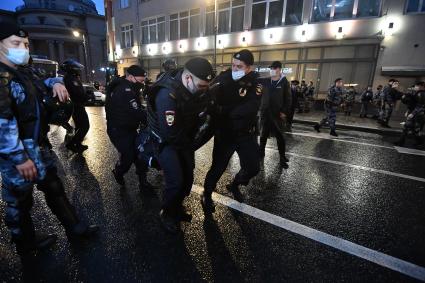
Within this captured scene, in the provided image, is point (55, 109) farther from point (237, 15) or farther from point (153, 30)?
point (153, 30)

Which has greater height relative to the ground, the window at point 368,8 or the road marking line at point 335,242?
the window at point 368,8

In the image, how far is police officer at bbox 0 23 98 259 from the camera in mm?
1947

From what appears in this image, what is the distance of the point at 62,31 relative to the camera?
172 feet

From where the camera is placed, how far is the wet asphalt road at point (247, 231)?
2.22 meters

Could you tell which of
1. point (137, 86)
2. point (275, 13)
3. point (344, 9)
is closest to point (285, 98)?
point (137, 86)

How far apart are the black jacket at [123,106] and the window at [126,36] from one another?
29864mm

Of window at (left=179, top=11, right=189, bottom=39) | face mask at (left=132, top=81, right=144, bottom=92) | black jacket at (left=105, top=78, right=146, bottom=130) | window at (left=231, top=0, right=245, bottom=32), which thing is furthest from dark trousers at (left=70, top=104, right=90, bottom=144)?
window at (left=179, top=11, right=189, bottom=39)

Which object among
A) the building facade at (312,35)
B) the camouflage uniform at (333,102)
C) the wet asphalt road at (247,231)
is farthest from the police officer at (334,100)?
the building facade at (312,35)

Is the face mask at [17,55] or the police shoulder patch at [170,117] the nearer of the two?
the face mask at [17,55]

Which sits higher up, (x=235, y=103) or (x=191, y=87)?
(x=191, y=87)

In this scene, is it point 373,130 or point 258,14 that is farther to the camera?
point 258,14

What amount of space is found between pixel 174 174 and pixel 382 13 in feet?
53.7

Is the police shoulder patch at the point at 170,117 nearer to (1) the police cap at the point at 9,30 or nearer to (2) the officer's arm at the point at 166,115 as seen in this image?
(2) the officer's arm at the point at 166,115

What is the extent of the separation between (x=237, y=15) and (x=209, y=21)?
2.98 meters
